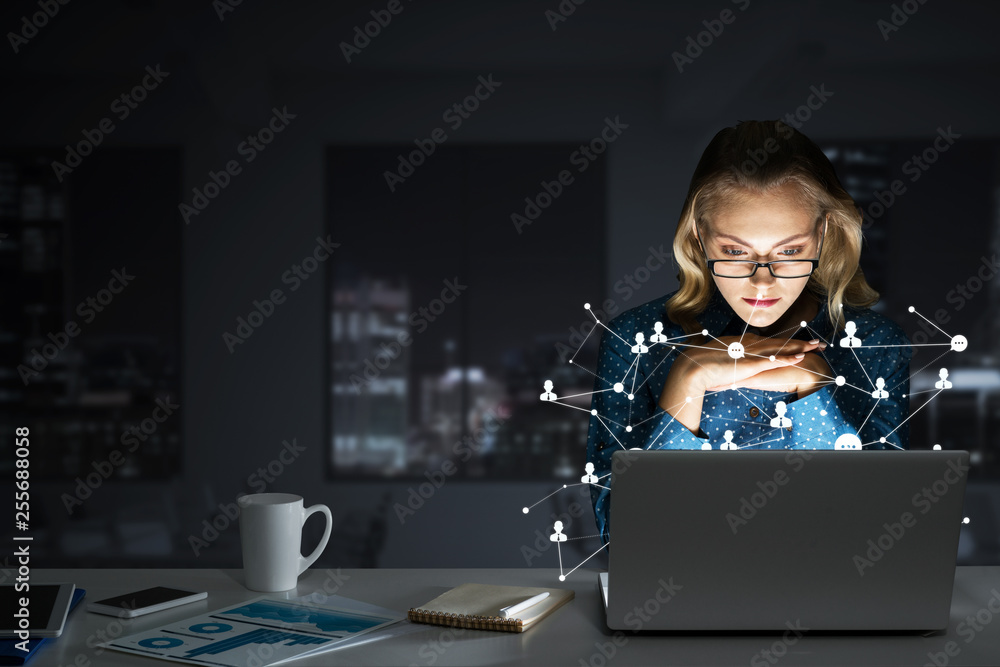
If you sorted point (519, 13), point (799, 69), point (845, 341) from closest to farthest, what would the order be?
point (845, 341), point (519, 13), point (799, 69)

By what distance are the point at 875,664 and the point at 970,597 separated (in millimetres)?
389

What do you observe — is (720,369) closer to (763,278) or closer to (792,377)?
(792,377)

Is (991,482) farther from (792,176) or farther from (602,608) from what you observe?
(602,608)

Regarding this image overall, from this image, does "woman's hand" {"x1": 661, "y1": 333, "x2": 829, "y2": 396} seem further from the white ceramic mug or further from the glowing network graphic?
the white ceramic mug

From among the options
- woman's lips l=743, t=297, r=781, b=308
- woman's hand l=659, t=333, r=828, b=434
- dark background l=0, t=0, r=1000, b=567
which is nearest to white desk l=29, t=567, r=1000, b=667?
woman's hand l=659, t=333, r=828, b=434

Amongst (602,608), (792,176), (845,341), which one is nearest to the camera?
(602,608)

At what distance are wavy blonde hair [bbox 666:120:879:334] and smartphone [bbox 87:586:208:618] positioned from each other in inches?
42.2

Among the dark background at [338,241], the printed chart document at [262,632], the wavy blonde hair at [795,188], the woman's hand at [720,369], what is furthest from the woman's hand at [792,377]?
the dark background at [338,241]

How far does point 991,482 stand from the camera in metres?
5.46

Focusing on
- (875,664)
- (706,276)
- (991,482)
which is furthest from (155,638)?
(991,482)

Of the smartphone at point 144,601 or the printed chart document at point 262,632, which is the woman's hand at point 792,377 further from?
the smartphone at point 144,601

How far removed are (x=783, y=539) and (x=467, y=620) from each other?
1.34ft

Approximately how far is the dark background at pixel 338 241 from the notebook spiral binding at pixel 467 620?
14.1ft

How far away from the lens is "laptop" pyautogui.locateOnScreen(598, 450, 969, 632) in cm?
103
